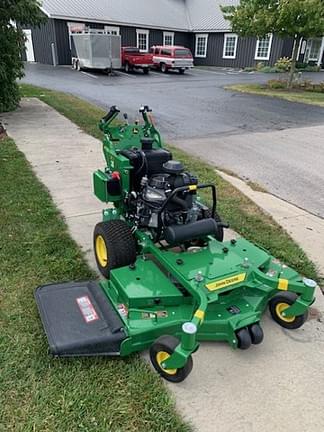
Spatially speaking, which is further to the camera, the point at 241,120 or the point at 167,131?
the point at 241,120

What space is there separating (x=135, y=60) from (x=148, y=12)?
403 inches

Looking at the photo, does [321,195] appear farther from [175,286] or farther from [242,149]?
[175,286]

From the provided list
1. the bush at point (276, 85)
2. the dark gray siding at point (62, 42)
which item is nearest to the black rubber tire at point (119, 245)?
the bush at point (276, 85)

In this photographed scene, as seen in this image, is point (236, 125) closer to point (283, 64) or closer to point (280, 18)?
point (280, 18)

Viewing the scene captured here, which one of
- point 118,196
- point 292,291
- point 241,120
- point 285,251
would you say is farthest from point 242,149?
point 292,291

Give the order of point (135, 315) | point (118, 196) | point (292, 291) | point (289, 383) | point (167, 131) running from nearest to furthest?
point (289, 383) < point (135, 315) < point (292, 291) < point (118, 196) < point (167, 131)

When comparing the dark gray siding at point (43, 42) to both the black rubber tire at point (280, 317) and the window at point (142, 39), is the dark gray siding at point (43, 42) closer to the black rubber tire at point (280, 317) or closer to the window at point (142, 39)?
the window at point (142, 39)

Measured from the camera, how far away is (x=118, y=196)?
3348 mm

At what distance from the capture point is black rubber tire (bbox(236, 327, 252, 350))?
237 cm

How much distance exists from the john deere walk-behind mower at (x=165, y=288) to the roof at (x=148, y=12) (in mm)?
27033

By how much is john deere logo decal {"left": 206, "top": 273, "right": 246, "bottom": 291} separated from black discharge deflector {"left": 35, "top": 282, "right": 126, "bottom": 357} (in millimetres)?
617

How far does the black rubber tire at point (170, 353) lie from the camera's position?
220 cm

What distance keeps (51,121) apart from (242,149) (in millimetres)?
4682

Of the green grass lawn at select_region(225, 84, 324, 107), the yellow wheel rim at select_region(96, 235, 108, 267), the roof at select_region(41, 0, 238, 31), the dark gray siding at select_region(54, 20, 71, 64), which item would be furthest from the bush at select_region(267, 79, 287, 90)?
the yellow wheel rim at select_region(96, 235, 108, 267)
